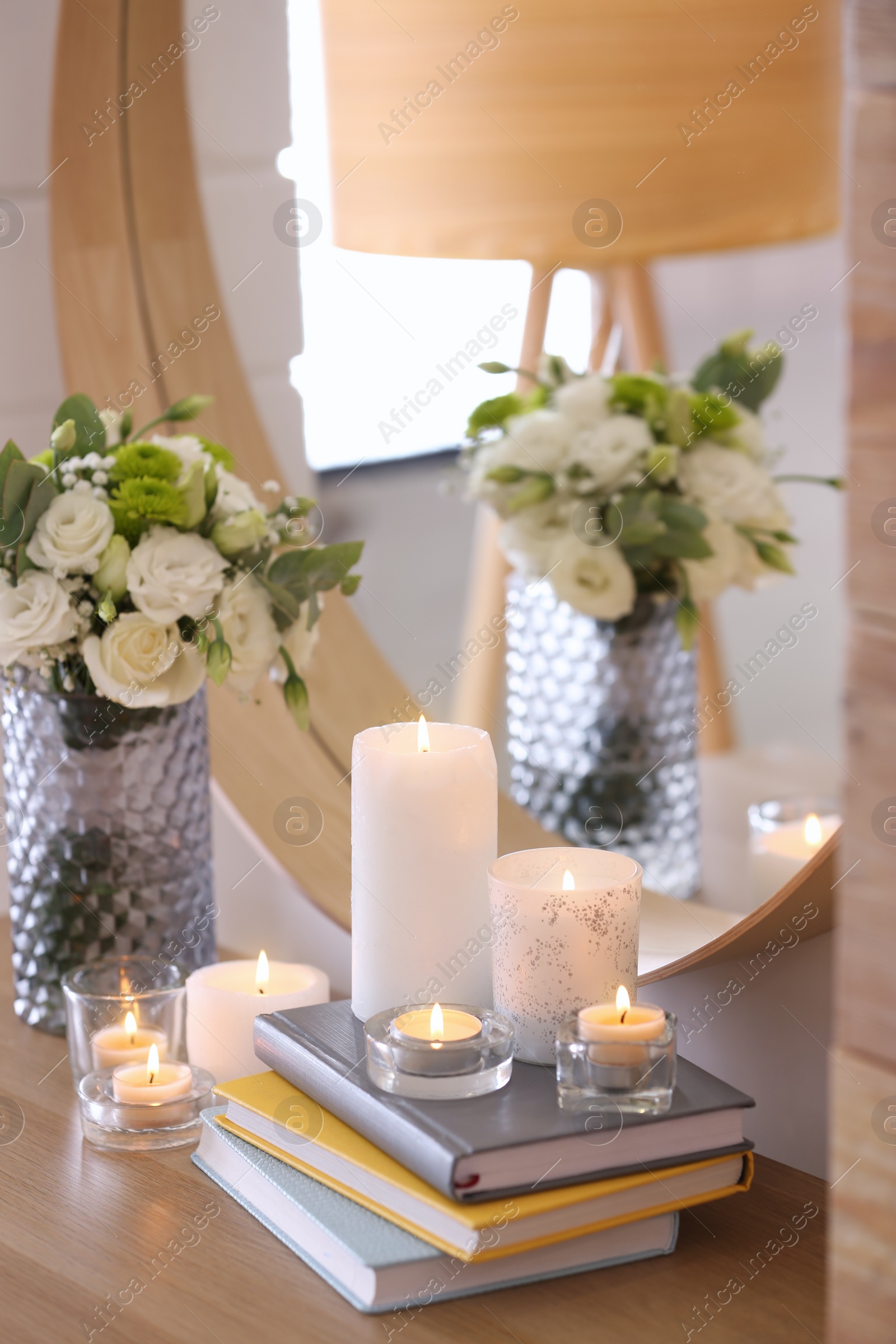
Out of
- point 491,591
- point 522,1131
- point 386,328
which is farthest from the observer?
point 386,328

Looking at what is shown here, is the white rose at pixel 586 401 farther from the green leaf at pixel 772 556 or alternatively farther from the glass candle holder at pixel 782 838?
the glass candle holder at pixel 782 838

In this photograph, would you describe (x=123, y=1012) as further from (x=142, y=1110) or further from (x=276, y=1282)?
(x=276, y=1282)

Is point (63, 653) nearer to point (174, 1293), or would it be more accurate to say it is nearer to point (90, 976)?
point (90, 976)

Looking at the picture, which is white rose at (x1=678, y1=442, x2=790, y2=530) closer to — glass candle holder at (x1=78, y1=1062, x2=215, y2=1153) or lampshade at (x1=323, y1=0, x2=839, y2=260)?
lampshade at (x1=323, y1=0, x2=839, y2=260)

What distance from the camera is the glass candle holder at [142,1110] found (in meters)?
0.56

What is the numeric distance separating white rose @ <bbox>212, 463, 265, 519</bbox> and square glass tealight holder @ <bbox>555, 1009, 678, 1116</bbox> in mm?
307

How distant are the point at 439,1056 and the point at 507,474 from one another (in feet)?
1.43

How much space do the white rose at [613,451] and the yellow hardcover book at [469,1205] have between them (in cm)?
39

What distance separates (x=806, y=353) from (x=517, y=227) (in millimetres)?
284

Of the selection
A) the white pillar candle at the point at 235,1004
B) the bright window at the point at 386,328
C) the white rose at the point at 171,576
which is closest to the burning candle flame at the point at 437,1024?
the white pillar candle at the point at 235,1004

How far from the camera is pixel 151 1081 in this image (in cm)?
57

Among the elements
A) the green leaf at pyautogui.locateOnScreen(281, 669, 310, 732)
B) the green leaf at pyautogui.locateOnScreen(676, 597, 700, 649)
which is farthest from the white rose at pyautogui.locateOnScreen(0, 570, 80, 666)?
the green leaf at pyautogui.locateOnScreen(676, 597, 700, 649)

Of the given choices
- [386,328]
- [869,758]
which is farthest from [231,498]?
[386,328]

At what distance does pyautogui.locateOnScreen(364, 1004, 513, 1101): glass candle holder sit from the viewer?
17.4 inches
